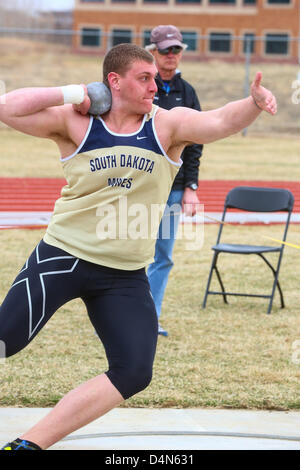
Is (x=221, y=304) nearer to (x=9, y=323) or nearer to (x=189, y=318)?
(x=189, y=318)

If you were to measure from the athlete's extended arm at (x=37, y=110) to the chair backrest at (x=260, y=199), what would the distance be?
165 inches

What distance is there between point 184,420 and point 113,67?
6.48ft

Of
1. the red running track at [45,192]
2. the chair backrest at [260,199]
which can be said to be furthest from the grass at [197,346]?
the red running track at [45,192]

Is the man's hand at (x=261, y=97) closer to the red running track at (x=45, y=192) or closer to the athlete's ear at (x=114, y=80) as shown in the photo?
the athlete's ear at (x=114, y=80)

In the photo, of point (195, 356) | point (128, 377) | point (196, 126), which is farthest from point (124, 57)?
point (195, 356)

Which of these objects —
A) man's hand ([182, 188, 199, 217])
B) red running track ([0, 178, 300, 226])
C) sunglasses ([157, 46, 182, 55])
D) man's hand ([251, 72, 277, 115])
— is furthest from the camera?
red running track ([0, 178, 300, 226])

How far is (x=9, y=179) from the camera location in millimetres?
15648

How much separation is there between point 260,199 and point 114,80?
167 inches

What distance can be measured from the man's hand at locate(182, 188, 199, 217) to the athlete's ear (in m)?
2.35

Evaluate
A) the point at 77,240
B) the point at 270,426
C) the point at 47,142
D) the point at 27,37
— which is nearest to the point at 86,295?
the point at 77,240

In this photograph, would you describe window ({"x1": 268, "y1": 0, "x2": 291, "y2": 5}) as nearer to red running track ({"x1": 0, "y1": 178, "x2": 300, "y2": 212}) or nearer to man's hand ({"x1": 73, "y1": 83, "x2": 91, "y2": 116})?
red running track ({"x1": 0, "y1": 178, "x2": 300, "y2": 212})

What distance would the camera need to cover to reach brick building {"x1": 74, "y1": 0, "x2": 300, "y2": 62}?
5116 centimetres

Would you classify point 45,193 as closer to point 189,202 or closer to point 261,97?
point 189,202

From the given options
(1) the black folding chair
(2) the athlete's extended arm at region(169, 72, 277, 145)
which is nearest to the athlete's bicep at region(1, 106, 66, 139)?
(2) the athlete's extended arm at region(169, 72, 277, 145)
